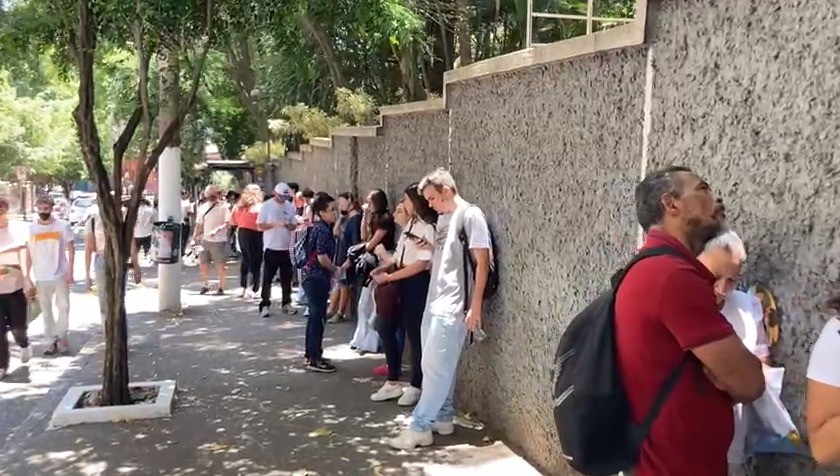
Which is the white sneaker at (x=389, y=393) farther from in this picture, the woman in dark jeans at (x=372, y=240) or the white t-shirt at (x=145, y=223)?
the white t-shirt at (x=145, y=223)

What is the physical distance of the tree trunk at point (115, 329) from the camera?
6805mm

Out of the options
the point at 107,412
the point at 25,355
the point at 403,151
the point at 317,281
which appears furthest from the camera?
the point at 403,151

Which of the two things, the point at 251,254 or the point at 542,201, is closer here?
the point at 542,201

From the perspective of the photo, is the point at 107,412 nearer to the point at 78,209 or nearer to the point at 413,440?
the point at 413,440

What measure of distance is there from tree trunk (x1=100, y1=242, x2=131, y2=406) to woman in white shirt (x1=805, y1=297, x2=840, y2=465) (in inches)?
218

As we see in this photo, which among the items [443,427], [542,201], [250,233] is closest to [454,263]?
[542,201]

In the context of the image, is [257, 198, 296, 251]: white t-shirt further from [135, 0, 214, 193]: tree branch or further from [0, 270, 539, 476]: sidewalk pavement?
[135, 0, 214, 193]: tree branch

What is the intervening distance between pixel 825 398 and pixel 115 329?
5.60 m

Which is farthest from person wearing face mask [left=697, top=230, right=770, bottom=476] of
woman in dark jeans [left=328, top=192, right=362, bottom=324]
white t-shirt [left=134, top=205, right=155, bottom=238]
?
white t-shirt [left=134, top=205, right=155, bottom=238]

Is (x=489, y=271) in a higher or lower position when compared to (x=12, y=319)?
higher

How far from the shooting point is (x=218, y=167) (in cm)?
2716

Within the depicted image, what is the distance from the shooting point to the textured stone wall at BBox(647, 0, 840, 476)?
2941 mm

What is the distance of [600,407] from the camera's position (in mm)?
2648

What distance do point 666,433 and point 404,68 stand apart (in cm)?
1180
